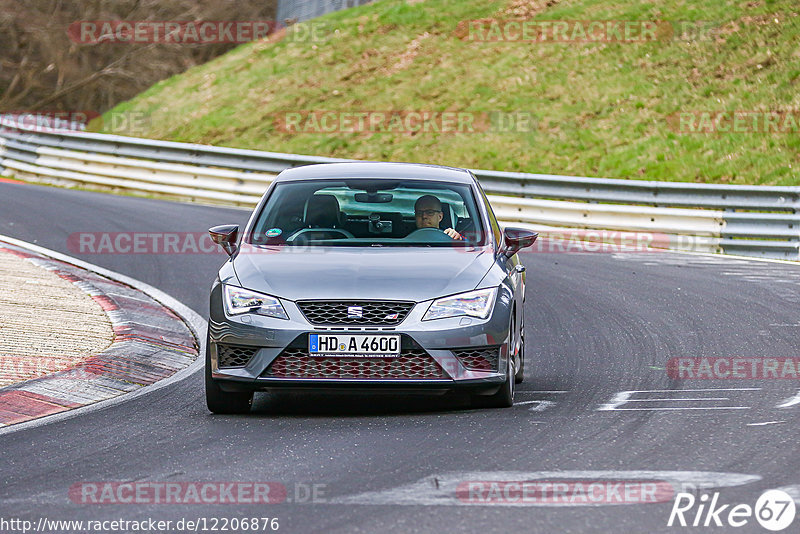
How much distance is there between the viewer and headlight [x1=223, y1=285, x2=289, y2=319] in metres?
7.81

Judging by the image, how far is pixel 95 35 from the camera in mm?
46656

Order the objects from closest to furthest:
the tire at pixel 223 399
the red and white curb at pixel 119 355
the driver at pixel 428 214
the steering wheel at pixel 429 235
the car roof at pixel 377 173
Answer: the tire at pixel 223 399 < the red and white curb at pixel 119 355 < the steering wheel at pixel 429 235 < the driver at pixel 428 214 < the car roof at pixel 377 173

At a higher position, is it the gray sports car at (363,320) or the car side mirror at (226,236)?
the car side mirror at (226,236)

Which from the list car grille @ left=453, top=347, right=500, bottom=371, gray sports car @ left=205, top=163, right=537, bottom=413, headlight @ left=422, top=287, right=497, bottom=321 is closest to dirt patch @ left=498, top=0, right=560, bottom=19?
gray sports car @ left=205, top=163, right=537, bottom=413

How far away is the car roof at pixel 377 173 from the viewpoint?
9.33 metres

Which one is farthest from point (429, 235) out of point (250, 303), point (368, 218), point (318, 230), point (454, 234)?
point (250, 303)

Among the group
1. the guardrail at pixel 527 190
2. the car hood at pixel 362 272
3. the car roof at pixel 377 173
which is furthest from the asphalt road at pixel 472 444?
the guardrail at pixel 527 190

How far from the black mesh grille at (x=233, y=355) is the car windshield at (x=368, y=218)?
1080mm

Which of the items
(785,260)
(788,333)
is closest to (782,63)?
(785,260)

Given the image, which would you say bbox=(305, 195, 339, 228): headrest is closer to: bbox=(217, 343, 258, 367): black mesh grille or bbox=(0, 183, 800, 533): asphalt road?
bbox=(0, 183, 800, 533): asphalt road

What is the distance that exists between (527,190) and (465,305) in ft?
45.5

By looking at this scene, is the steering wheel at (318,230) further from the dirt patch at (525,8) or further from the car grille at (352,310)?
the dirt patch at (525,8)

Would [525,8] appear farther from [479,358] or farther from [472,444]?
[472,444]

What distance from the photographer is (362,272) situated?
26.2 ft
